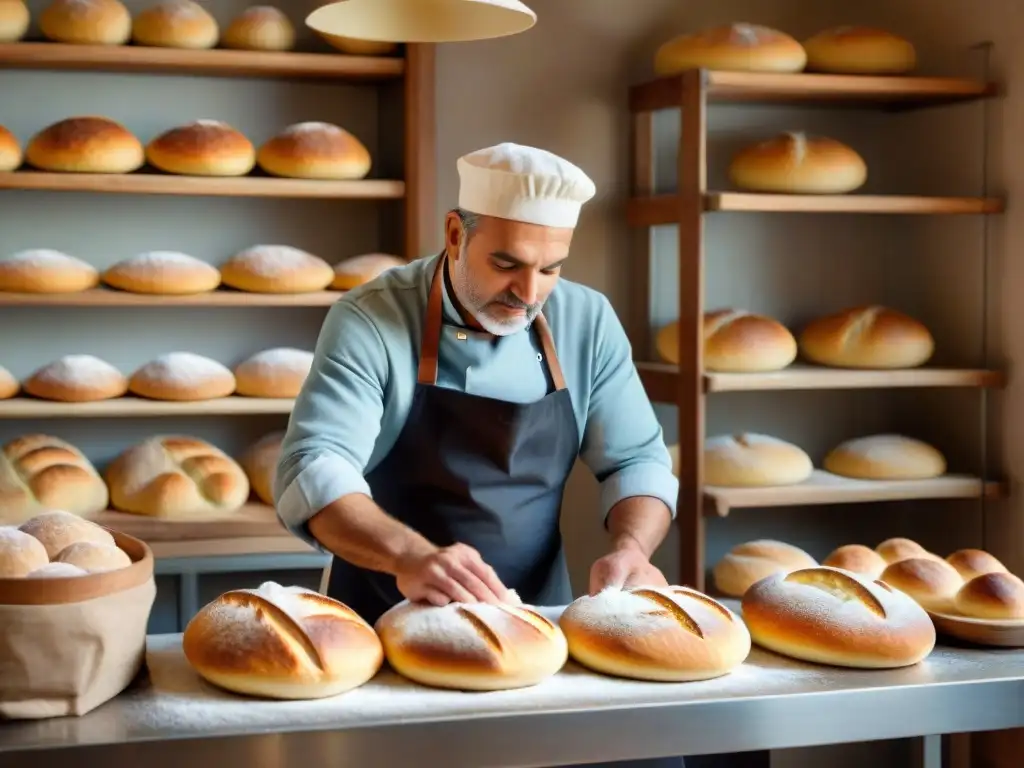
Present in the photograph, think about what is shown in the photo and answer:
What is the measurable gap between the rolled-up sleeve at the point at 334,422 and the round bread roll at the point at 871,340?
1.66 metres

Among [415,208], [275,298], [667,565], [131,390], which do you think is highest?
[415,208]

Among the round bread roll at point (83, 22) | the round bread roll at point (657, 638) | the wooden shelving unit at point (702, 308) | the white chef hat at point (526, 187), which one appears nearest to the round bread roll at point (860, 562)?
the round bread roll at point (657, 638)

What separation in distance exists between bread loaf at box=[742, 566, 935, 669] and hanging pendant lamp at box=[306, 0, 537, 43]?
2.69 ft

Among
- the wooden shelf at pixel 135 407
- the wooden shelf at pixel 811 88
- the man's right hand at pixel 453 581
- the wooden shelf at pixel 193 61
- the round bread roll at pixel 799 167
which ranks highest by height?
the wooden shelf at pixel 193 61

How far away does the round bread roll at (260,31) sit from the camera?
126 inches

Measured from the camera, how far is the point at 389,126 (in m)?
3.48

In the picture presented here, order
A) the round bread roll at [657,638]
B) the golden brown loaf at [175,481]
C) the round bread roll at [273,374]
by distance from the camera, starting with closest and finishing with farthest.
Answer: the round bread roll at [657,638]
the golden brown loaf at [175,481]
the round bread roll at [273,374]

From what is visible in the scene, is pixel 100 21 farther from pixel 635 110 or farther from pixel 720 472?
pixel 720 472

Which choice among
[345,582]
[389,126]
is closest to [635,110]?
[389,126]

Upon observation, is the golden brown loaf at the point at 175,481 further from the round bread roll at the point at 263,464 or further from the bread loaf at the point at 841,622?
the bread loaf at the point at 841,622

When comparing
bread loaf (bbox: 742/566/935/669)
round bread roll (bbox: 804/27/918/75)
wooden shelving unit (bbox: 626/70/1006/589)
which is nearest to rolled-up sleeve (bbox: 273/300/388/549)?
bread loaf (bbox: 742/566/935/669)

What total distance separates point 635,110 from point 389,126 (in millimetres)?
665

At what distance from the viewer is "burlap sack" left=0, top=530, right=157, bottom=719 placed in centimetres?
134

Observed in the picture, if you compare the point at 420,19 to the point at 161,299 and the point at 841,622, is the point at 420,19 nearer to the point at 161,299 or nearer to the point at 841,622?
the point at 841,622
